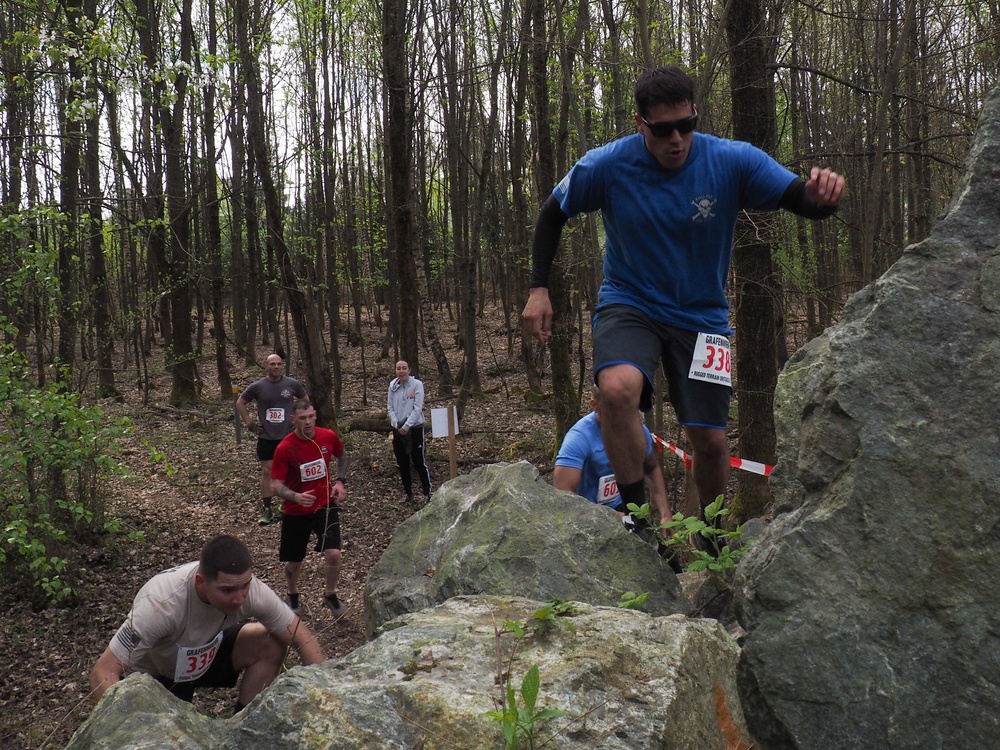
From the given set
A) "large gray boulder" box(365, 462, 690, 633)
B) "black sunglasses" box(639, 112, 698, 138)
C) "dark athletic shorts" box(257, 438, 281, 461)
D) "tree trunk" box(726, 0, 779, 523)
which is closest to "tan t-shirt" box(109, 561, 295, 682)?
"large gray boulder" box(365, 462, 690, 633)

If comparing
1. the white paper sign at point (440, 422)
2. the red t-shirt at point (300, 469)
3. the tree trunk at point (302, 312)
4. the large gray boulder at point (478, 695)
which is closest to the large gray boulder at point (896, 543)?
the large gray boulder at point (478, 695)

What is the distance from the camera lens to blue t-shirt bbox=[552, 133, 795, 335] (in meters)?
3.66

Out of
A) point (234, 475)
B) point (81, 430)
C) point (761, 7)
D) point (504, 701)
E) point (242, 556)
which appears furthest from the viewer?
point (234, 475)

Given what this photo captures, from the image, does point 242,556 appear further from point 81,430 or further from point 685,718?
point 81,430

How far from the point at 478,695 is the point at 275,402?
943 cm

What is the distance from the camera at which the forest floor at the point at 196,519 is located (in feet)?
24.5

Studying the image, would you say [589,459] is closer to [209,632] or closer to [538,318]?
[538,318]

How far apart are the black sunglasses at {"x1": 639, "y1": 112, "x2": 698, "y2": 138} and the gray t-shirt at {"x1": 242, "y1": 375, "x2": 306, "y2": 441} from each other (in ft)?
27.4

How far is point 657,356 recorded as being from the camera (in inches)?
146

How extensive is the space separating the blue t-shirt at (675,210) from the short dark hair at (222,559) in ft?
9.01

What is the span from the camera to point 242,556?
5.16 m

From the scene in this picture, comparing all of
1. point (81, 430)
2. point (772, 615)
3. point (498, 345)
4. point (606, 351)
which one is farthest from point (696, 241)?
point (498, 345)

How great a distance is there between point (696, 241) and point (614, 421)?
0.85 m

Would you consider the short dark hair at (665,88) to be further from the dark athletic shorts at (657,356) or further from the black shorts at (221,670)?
the black shorts at (221,670)
